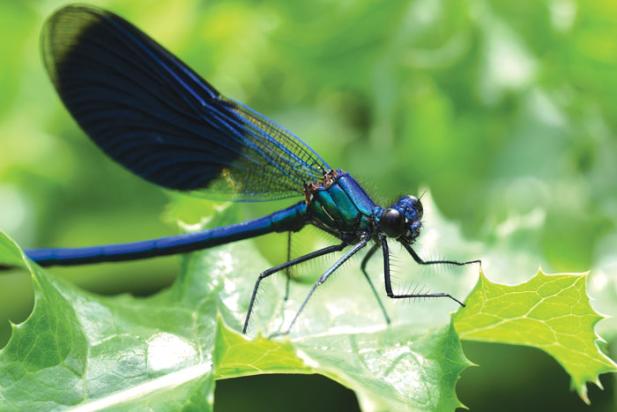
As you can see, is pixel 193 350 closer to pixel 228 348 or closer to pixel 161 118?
pixel 228 348

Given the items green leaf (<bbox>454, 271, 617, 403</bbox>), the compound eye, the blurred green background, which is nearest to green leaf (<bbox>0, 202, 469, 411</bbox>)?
green leaf (<bbox>454, 271, 617, 403</bbox>)

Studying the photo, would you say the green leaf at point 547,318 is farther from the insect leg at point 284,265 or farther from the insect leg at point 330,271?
the insect leg at point 284,265

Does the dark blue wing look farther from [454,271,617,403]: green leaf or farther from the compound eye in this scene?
[454,271,617,403]: green leaf

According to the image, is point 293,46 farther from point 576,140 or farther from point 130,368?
point 130,368

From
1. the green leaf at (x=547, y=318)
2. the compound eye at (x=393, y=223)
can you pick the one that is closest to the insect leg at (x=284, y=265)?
the compound eye at (x=393, y=223)

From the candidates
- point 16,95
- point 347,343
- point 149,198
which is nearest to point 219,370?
point 347,343
